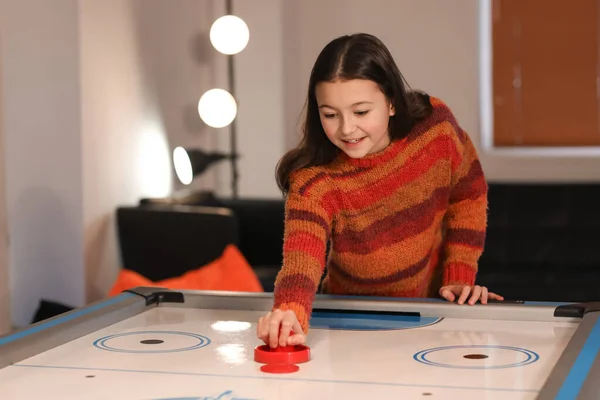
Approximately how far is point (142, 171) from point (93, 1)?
0.84m

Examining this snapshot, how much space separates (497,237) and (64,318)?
2.87 metres

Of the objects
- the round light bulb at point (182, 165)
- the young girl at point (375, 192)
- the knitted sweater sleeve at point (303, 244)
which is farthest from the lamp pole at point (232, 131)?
the knitted sweater sleeve at point (303, 244)

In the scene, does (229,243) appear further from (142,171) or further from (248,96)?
(248,96)

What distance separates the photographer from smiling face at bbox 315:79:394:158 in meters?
1.86

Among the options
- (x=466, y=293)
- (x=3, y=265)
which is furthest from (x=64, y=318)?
(x=3, y=265)

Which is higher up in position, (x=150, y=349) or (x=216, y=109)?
(x=216, y=109)

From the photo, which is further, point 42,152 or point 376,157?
point 42,152

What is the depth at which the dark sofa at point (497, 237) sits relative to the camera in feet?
12.9

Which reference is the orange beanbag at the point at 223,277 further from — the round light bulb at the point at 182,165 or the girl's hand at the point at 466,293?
the girl's hand at the point at 466,293

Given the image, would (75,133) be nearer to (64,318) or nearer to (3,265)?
(3,265)

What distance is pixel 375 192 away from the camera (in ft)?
6.68

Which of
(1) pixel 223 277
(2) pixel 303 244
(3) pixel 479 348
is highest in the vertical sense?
(2) pixel 303 244

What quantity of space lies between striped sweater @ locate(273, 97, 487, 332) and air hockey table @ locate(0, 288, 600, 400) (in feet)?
0.42

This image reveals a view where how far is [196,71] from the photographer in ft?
16.1
